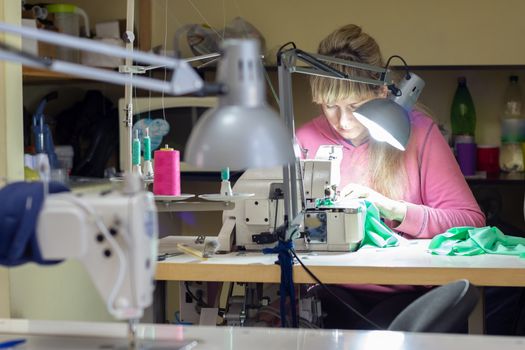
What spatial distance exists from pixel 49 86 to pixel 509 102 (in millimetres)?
2241

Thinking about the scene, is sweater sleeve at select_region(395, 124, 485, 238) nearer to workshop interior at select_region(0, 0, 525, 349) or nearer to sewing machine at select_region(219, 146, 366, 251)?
workshop interior at select_region(0, 0, 525, 349)

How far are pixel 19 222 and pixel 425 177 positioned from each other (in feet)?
7.40

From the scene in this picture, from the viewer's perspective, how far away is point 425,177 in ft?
11.0

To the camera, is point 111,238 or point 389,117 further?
point 389,117

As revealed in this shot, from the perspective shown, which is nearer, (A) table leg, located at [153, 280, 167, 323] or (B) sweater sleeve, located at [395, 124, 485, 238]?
(A) table leg, located at [153, 280, 167, 323]

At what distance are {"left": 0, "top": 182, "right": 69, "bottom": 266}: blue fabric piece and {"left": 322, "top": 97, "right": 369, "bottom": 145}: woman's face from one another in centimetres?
224

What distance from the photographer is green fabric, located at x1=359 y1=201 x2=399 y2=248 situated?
2.98 meters

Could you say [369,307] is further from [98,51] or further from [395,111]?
[98,51]

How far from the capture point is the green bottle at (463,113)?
13.6 ft

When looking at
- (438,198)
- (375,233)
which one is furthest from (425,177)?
(375,233)

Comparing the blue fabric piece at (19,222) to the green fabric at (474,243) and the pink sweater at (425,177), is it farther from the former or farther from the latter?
the pink sweater at (425,177)

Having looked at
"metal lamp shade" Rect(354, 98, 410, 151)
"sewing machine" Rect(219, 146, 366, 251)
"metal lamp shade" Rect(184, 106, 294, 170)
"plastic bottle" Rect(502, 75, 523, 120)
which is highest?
"plastic bottle" Rect(502, 75, 523, 120)

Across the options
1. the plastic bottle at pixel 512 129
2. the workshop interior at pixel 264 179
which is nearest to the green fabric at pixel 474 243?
the workshop interior at pixel 264 179

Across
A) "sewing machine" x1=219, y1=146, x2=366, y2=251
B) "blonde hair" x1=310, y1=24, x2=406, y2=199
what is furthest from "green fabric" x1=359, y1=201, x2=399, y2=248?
"blonde hair" x1=310, y1=24, x2=406, y2=199
